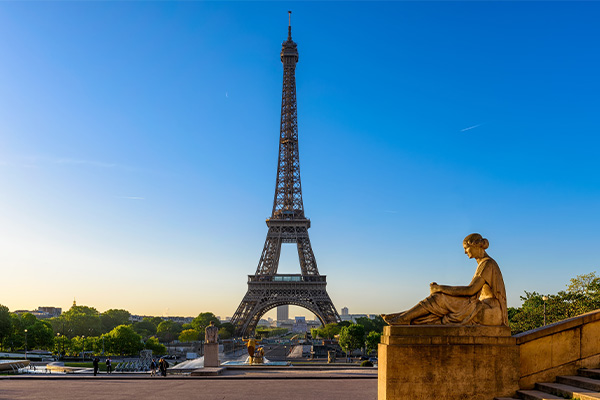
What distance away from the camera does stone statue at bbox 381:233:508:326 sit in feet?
32.0

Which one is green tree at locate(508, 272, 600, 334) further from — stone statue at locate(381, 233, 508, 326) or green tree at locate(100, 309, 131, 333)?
green tree at locate(100, 309, 131, 333)

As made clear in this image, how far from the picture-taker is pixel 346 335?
2547 inches

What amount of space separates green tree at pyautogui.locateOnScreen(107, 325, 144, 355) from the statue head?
66517 mm

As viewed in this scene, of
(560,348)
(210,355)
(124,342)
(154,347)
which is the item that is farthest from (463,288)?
(154,347)

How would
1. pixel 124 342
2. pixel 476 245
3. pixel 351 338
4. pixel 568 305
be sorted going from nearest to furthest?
pixel 476 245
pixel 568 305
pixel 351 338
pixel 124 342

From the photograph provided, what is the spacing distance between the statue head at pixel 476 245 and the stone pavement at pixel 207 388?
450 cm

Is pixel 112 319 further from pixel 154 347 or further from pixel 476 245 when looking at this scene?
pixel 476 245

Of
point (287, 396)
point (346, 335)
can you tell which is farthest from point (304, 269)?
point (287, 396)

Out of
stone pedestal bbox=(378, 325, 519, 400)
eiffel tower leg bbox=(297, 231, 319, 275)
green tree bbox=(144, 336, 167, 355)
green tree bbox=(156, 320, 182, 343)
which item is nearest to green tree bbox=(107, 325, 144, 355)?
green tree bbox=(144, 336, 167, 355)

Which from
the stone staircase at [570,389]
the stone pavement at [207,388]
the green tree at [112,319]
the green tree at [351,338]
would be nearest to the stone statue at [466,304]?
the stone staircase at [570,389]

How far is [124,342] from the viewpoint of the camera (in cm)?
6775

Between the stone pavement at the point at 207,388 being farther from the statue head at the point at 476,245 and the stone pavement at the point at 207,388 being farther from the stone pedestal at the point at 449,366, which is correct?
the statue head at the point at 476,245

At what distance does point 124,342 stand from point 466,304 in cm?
6676

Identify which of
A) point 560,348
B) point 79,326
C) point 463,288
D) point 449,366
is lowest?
point 79,326
